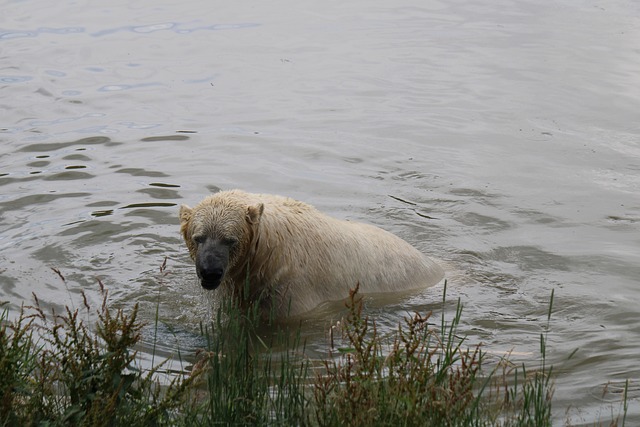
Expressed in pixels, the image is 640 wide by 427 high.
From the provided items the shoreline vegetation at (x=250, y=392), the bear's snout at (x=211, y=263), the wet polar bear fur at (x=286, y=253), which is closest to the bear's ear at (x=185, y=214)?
the wet polar bear fur at (x=286, y=253)

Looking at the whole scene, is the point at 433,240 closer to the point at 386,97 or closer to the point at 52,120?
the point at 386,97

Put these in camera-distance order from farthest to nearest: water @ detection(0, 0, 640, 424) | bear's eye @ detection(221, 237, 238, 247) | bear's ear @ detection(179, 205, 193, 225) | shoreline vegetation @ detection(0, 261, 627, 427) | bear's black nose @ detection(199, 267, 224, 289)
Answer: water @ detection(0, 0, 640, 424) → bear's ear @ detection(179, 205, 193, 225) → bear's eye @ detection(221, 237, 238, 247) → bear's black nose @ detection(199, 267, 224, 289) → shoreline vegetation @ detection(0, 261, 627, 427)

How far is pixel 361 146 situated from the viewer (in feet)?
44.5

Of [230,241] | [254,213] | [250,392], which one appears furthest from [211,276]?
[250,392]

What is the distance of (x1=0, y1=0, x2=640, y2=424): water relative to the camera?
9227 mm

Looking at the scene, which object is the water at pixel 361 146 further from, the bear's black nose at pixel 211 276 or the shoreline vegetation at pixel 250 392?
the shoreline vegetation at pixel 250 392

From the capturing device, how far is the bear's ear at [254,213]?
7.98m

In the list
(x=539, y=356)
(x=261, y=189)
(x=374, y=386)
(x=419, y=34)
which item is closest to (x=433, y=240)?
(x=261, y=189)

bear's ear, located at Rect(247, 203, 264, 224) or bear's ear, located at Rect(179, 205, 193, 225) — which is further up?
bear's ear, located at Rect(247, 203, 264, 224)

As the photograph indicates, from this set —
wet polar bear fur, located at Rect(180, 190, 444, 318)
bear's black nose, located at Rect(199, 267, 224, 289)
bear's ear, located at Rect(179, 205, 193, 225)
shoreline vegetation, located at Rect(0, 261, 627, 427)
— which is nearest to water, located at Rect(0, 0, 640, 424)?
wet polar bear fur, located at Rect(180, 190, 444, 318)

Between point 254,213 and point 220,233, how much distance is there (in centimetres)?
34

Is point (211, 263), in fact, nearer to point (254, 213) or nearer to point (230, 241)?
point (230, 241)

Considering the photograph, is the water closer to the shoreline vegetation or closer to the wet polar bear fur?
the wet polar bear fur

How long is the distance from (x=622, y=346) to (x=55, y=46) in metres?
13.2
